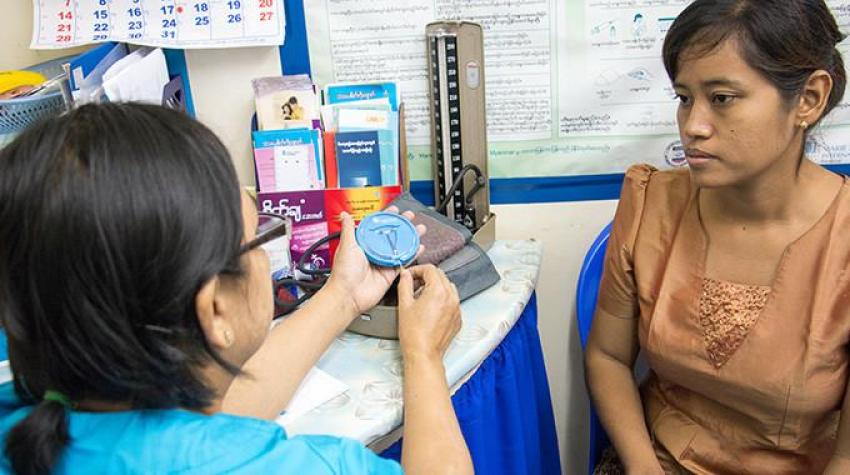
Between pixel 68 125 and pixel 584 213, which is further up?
pixel 68 125

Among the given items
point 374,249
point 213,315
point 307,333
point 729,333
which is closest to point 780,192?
point 729,333

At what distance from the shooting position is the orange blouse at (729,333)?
1.14 meters

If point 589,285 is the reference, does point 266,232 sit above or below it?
above

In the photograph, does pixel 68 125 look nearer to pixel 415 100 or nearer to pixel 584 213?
pixel 415 100

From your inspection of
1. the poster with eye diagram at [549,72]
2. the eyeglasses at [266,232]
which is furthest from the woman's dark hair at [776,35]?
the eyeglasses at [266,232]

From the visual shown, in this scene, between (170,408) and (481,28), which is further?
(481,28)

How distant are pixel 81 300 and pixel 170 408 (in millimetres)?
144

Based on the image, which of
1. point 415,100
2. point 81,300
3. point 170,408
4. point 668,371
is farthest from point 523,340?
point 81,300

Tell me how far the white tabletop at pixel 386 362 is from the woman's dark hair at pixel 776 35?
1.70 ft

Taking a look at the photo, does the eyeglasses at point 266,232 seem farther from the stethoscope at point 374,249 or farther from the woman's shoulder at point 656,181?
the woman's shoulder at point 656,181

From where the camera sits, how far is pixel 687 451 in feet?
4.16

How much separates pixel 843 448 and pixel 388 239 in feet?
2.44

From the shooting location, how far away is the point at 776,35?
1.06 meters

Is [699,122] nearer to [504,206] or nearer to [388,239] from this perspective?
[388,239]
